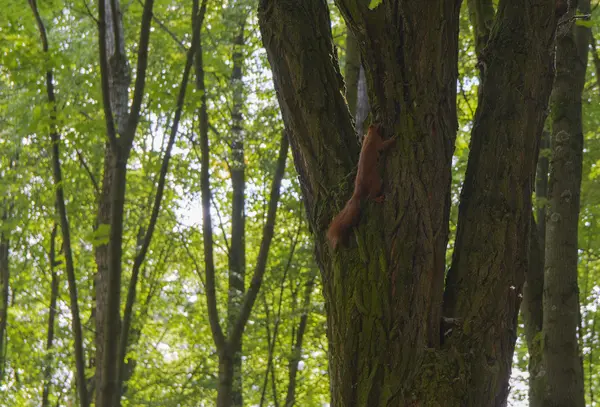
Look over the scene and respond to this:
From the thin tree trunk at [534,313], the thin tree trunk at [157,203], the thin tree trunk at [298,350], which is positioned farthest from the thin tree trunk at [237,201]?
the thin tree trunk at [534,313]

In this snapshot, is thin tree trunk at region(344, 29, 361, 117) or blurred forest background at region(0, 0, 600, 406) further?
thin tree trunk at region(344, 29, 361, 117)

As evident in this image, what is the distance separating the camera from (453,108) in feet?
7.41

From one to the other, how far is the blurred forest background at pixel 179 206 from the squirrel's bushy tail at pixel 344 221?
5.55ft

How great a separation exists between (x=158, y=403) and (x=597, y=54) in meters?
7.15

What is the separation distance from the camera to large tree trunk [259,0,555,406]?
2043 mm

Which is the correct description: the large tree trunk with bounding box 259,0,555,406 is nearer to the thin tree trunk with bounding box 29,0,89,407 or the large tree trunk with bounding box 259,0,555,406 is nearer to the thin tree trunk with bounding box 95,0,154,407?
the thin tree trunk with bounding box 95,0,154,407

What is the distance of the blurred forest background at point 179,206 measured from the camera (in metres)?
4.95

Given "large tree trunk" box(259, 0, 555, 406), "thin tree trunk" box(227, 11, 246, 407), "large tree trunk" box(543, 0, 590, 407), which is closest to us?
"large tree trunk" box(259, 0, 555, 406)

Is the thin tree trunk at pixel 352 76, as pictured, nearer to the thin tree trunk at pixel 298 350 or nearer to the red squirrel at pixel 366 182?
the red squirrel at pixel 366 182

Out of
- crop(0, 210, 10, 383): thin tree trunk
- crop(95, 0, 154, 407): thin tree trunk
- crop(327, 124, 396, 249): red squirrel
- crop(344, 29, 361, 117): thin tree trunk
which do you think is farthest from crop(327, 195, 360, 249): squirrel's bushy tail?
crop(0, 210, 10, 383): thin tree trunk

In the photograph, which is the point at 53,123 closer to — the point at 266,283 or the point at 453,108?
the point at 453,108

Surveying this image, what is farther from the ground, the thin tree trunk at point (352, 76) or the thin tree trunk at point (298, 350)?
the thin tree trunk at point (352, 76)

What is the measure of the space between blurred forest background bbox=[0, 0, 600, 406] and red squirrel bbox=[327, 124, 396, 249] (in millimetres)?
1743

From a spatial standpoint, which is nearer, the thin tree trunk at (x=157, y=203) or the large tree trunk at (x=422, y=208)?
the large tree trunk at (x=422, y=208)
